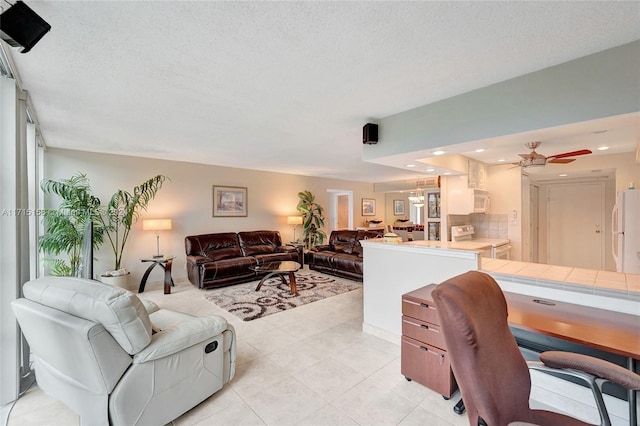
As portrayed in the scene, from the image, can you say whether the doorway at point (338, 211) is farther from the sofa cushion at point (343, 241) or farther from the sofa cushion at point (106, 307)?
the sofa cushion at point (106, 307)

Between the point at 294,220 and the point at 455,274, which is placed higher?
the point at 294,220

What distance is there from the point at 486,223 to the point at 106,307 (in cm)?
551

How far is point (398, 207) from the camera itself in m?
10.7

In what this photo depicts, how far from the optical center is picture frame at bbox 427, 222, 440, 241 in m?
5.22

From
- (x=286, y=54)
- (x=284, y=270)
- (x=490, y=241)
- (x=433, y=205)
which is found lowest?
(x=284, y=270)

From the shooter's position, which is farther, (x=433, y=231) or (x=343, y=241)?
(x=343, y=241)

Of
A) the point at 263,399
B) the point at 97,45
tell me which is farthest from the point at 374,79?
the point at 263,399

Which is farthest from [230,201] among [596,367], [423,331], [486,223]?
[596,367]

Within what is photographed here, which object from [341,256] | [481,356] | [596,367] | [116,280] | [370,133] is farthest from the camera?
[341,256]

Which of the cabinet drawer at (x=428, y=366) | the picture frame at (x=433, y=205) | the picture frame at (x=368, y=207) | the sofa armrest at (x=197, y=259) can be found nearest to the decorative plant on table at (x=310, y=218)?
the picture frame at (x=368, y=207)

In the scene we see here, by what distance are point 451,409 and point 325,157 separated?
392 centimetres

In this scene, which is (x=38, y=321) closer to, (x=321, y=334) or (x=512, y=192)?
(x=321, y=334)

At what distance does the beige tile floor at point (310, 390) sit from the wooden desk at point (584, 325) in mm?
793

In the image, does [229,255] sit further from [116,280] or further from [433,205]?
[433,205]
